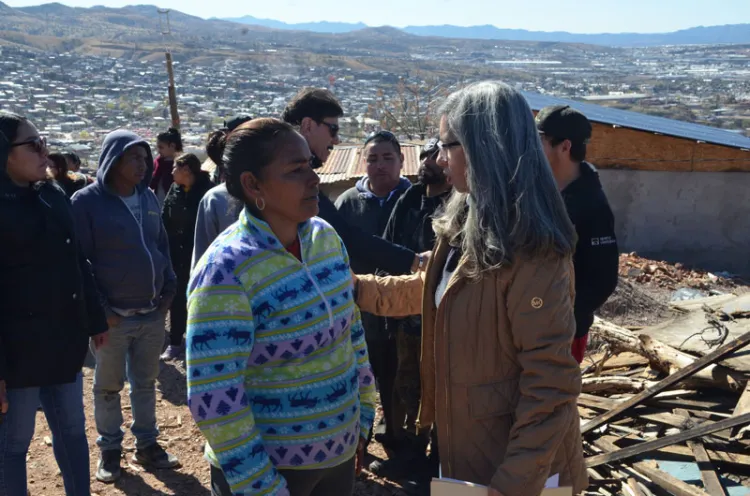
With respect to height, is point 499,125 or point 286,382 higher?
point 499,125

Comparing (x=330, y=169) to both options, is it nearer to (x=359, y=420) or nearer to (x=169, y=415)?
(x=169, y=415)

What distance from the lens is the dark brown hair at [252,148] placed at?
2.24 metres

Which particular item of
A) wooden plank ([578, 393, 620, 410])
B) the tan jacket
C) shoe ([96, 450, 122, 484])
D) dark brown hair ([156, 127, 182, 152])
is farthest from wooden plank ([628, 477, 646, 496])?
dark brown hair ([156, 127, 182, 152])

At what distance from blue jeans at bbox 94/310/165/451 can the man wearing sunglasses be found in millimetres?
1428

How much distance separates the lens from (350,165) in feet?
38.4

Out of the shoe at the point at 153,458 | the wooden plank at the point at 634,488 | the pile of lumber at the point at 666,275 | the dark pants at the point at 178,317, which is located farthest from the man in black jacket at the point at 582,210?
the pile of lumber at the point at 666,275

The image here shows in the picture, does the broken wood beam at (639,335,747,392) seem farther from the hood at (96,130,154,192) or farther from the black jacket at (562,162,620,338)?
the hood at (96,130,154,192)

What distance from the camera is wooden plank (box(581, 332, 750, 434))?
3.98 metres

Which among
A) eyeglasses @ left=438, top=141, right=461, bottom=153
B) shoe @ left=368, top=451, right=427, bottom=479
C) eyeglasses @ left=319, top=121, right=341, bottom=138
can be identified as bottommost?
shoe @ left=368, top=451, right=427, bottom=479

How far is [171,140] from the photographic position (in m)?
7.62

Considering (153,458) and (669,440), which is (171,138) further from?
(669,440)

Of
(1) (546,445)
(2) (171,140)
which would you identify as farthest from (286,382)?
(2) (171,140)

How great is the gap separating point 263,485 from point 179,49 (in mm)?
69100

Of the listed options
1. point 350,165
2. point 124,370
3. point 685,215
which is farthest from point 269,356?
point 685,215
